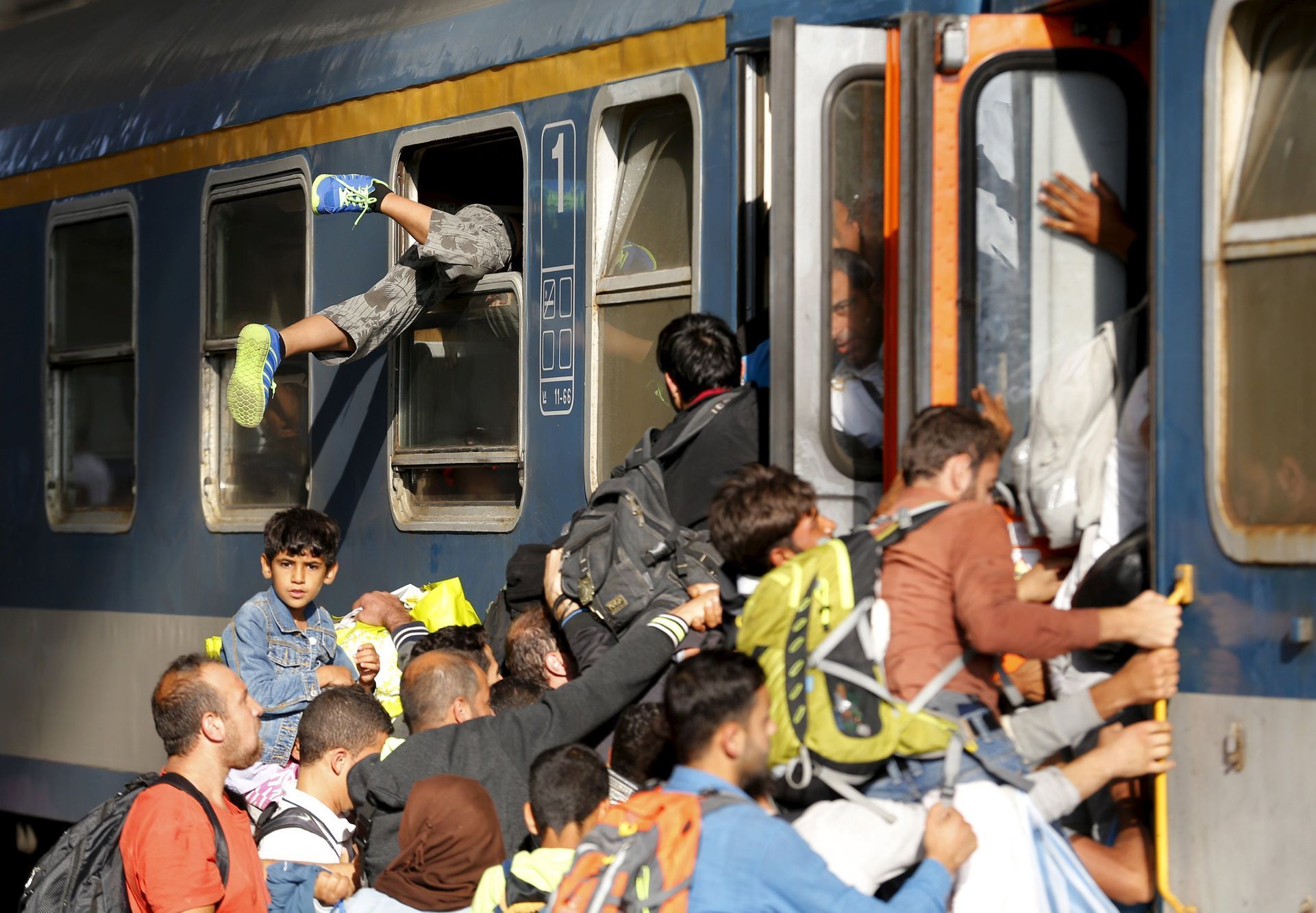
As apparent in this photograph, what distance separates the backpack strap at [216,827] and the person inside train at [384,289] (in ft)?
6.46

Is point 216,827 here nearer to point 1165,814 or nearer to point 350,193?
point 1165,814

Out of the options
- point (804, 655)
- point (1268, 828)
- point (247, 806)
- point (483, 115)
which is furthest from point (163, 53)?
point (1268, 828)

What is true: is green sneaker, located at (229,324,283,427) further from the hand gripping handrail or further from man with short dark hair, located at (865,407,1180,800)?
the hand gripping handrail

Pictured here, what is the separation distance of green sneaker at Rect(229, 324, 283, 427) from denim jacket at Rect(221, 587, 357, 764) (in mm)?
613

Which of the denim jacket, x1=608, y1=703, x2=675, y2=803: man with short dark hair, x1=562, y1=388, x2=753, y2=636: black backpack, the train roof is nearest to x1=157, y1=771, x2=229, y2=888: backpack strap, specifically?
x1=608, y1=703, x2=675, y2=803: man with short dark hair

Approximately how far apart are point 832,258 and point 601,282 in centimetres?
119

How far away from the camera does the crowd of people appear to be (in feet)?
10.6

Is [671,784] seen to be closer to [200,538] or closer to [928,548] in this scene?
[928,548]

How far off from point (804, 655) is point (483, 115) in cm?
272

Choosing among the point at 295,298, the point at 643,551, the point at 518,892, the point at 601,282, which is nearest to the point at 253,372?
the point at 295,298

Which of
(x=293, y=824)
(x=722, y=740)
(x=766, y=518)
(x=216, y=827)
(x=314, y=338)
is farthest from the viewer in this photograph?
(x=314, y=338)

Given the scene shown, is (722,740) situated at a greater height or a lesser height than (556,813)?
greater

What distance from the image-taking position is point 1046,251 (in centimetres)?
402

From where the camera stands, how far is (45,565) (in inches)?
296
